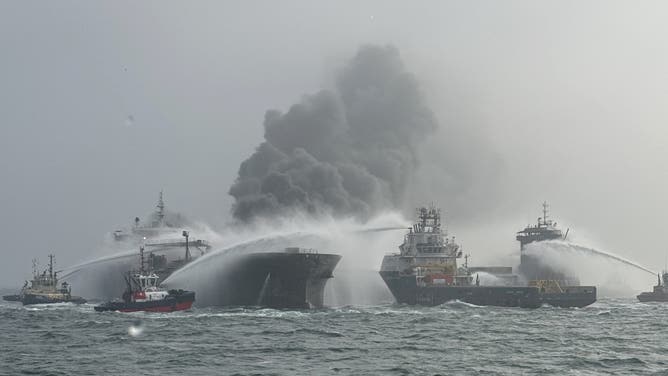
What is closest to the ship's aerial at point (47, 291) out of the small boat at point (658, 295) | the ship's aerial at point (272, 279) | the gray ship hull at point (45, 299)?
the gray ship hull at point (45, 299)

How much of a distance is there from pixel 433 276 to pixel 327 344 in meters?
53.0

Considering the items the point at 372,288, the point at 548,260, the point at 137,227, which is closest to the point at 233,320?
the point at 372,288

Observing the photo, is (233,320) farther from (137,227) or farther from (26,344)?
(137,227)

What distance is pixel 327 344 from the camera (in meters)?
51.3

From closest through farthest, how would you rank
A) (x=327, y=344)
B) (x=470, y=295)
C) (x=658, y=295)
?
1. (x=327, y=344)
2. (x=470, y=295)
3. (x=658, y=295)

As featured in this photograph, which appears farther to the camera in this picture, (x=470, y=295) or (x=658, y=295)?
(x=658, y=295)

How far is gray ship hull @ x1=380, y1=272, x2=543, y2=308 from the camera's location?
95562 mm

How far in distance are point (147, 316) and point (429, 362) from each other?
39.5 meters

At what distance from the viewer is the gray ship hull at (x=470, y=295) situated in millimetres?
95562

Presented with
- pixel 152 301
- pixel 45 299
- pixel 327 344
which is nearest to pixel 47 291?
pixel 45 299

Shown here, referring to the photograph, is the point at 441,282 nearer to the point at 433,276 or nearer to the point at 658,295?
the point at 433,276

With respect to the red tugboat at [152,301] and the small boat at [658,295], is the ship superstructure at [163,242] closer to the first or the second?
the red tugboat at [152,301]

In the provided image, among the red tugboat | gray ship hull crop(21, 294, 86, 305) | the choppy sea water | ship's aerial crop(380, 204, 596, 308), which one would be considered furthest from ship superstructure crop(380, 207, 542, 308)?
gray ship hull crop(21, 294, 86, 305)

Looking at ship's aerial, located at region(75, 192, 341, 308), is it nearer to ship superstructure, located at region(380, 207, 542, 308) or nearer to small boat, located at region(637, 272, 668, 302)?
ship superstructure, located at region(380, 207, 542, 308)
